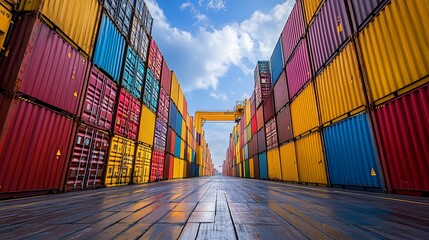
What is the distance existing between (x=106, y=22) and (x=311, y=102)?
34.9 ft

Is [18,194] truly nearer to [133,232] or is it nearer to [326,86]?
[133,232]

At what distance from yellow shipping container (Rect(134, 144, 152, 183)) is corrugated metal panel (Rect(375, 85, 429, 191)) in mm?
11687

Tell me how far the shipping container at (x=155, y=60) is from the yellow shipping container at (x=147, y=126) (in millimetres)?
3299

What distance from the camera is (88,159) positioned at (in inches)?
303

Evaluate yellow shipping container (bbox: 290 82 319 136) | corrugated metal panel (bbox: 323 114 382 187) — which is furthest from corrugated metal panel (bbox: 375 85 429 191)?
yellow shipping container (bbox: 290 82 319 136)

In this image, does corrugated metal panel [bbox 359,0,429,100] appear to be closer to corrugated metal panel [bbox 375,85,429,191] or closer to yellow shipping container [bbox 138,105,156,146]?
corrugated metal panel [bbox 375,85,429,191]

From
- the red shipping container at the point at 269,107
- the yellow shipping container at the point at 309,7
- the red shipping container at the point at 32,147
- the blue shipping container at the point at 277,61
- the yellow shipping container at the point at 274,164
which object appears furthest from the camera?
the red shipping container at the point at 269,107

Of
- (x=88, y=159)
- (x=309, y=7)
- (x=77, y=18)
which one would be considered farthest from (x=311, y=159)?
(x=77, y=18)

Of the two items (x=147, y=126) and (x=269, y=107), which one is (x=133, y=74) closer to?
(x=147, y=126)

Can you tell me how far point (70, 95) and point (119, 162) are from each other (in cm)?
447

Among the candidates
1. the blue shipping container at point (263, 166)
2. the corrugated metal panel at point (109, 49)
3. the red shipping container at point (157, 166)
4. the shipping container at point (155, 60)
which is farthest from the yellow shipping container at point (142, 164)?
the blue shipping container at point (263, 166)

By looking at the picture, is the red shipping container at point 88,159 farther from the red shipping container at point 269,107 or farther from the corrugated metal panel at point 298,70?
the red shipping container at point 269,107

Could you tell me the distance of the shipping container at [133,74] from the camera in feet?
34.6

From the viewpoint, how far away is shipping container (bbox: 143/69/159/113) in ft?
43.9
